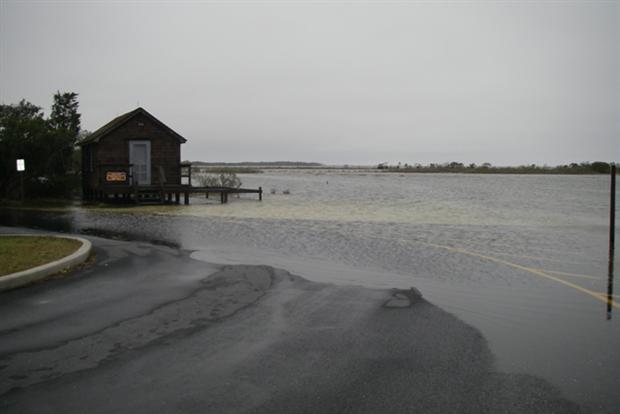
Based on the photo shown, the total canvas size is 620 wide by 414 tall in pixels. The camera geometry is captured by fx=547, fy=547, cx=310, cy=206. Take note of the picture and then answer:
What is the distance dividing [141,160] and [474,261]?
81.3 feet

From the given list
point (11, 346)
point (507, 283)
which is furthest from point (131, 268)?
point (507, 283)

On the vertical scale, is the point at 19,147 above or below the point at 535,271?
above

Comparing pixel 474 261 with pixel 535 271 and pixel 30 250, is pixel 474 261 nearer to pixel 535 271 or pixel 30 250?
pixel 535 271

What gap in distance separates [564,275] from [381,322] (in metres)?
5.67

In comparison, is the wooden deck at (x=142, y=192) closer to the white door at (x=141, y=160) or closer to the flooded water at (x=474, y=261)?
the white door at (x=141, y=160)

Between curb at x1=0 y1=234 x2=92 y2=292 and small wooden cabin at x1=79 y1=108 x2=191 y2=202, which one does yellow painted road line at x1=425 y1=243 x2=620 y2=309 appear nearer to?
curb at x1=0 y1=234 x2=92 y2=292

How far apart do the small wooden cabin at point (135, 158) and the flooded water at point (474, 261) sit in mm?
5503

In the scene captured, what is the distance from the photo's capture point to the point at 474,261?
40.9 feet

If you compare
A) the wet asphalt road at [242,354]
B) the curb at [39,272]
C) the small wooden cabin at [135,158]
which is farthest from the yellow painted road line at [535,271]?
the small wooden cabin at [135,158]

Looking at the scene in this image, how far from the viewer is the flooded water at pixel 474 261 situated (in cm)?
589

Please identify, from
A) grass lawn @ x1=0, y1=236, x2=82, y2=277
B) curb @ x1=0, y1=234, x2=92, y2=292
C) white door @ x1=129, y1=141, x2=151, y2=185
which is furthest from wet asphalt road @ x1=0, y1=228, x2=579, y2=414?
white door @ x1=129, y1=141, x2=151, y2=185

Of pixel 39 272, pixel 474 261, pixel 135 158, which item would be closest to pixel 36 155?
pixel 135 158

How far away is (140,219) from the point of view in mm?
22750

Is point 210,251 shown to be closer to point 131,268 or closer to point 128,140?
point 131,268
